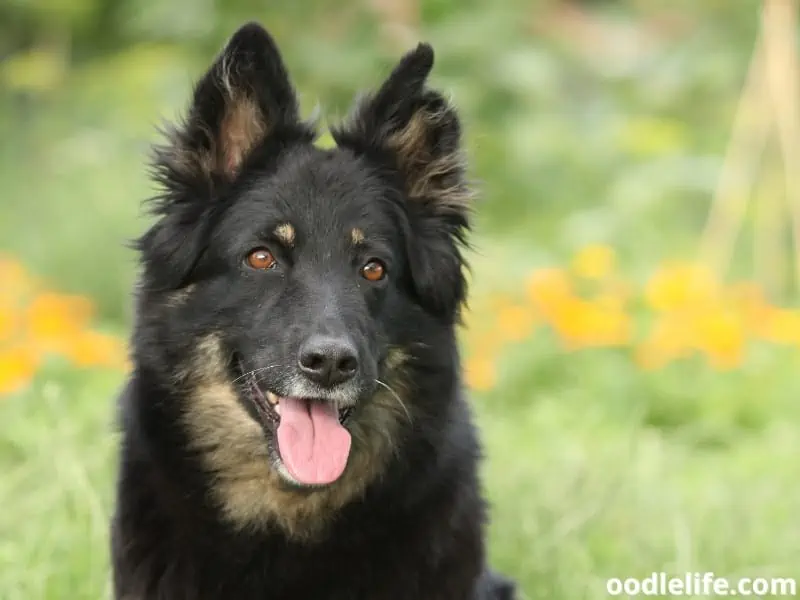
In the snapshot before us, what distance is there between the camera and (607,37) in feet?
40.5

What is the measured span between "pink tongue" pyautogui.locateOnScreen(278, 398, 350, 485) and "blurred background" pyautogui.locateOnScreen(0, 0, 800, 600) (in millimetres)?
851

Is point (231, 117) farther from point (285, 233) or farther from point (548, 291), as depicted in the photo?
point (548, 291)

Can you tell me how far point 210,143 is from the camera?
12.0 feet

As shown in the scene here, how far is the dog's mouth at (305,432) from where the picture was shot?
131 inches

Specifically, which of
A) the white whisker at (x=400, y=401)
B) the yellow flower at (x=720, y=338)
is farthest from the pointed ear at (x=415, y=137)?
the yellow flower at (x=720, y=338)

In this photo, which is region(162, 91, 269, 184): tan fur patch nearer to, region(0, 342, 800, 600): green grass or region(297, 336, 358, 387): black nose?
region(297, 336, 358, 387): black nose

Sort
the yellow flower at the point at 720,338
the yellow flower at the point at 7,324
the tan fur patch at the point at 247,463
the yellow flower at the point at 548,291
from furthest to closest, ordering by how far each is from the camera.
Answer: the yellow flower at the point at 548,291 < the yellow flower at the point at 720,338 < the yellow flower at the point at 7,324 < the tan fur patch at the point at 247,463

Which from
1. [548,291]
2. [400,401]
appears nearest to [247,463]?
[400,401]

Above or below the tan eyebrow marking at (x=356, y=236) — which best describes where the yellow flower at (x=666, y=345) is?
below

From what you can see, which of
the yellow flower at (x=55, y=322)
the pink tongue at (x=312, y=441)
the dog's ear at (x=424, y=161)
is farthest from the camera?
the yellow flower at (x=55, y=322)

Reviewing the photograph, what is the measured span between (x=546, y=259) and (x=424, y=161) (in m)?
4.40

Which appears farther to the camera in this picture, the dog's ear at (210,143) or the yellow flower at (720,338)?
the yellow flower at (720,338)

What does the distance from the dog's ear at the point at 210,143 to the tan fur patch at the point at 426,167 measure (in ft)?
1.40

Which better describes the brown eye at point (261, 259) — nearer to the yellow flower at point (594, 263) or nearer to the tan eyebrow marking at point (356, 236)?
the tan eyebrow marking at point (356, 236)
